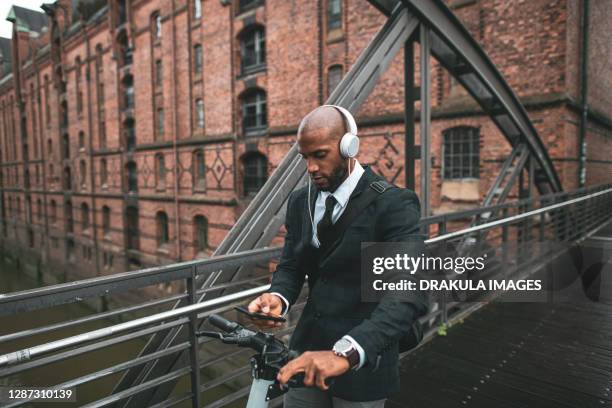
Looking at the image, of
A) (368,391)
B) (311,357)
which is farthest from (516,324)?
(311,357)

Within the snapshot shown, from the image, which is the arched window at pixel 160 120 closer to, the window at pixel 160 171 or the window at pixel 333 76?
the window at pixel 160 171

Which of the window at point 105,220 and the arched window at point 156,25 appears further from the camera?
the window at point 105,220

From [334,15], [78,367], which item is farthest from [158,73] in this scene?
[78,367]

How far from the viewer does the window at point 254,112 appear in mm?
15219

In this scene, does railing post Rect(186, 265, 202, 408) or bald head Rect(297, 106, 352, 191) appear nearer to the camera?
bald head Rect(297, 106, 352, 191)

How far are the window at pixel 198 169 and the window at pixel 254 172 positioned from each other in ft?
7.76

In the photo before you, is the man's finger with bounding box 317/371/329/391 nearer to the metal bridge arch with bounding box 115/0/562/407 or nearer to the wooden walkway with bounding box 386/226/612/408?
the metal bridge arch with bounding box 115/0/562/407

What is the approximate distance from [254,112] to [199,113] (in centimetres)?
302

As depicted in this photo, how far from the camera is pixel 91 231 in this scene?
23469mm

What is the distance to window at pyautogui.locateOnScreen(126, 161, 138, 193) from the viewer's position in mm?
20781

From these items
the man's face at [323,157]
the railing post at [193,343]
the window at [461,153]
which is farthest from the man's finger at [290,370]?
the window at [461,153]

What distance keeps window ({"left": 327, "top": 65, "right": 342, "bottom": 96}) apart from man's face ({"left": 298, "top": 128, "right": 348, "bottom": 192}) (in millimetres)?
11736

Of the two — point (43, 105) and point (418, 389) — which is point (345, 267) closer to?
point (418, 389)

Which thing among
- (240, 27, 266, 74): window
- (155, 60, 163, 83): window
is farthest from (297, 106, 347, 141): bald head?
(155, 60, 163, 83): window
